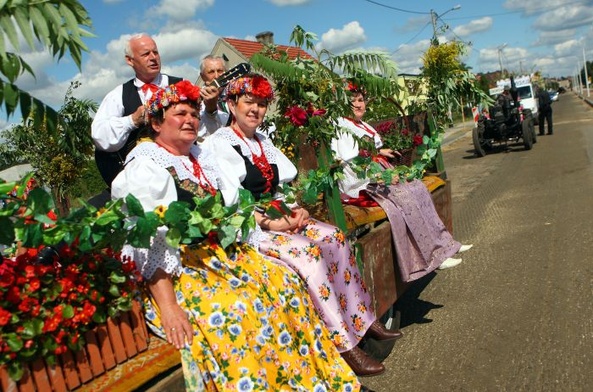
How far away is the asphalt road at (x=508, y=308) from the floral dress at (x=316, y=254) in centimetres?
78

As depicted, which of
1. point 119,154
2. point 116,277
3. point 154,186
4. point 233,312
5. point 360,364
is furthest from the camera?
point 119,154

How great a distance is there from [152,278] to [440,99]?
4.08 m

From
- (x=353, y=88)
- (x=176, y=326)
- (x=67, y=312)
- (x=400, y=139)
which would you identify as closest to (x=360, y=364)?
(x=176, y=326)

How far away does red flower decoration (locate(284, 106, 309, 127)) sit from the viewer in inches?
144

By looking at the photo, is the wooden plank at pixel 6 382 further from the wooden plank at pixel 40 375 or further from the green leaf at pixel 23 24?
the green leaf at pixel 23 24

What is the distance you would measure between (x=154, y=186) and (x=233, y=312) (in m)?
0.65

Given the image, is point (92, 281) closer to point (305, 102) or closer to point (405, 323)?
point (305, 102)

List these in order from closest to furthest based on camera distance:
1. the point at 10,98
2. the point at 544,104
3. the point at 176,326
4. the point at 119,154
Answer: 1. the point at 10,98
2. the point at 176,326
3. the point at 119,154
4. the point at 544,104

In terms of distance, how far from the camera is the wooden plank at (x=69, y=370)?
1749mm

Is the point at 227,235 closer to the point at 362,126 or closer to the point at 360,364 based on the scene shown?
the point at 360,364

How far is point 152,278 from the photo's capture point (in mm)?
2238

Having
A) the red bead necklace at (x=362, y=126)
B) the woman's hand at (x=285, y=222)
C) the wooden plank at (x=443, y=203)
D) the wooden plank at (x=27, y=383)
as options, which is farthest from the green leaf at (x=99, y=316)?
the wooden plank at (x=443, y=203)

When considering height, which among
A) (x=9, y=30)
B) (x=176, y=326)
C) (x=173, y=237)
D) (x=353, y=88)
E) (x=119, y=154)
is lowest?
(x=176, y=326)

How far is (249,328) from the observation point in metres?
2.22
